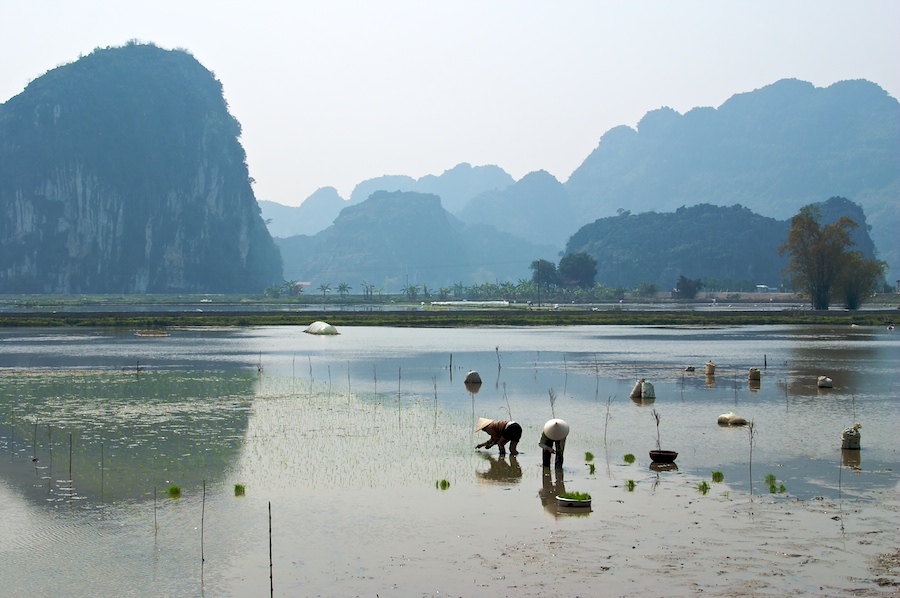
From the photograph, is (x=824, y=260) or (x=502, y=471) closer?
(x=502, y=471)

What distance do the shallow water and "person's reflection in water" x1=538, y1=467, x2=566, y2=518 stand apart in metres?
0.09

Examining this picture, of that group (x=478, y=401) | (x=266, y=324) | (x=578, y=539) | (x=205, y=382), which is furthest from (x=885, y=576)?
(x=266, y=324)

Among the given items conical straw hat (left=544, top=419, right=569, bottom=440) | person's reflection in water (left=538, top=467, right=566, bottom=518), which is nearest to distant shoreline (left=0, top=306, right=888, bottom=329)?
conical straw hat (left=544, top=419, right=569, bottom=440)

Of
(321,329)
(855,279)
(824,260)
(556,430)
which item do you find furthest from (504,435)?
(855,279)

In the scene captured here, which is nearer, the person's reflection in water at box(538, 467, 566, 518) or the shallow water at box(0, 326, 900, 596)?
the shallow water at box(0, 326, 900, 596)

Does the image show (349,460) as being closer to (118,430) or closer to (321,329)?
(118,430)

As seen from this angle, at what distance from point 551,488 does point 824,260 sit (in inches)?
4240

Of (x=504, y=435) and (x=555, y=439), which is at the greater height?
(x=555, y=439)

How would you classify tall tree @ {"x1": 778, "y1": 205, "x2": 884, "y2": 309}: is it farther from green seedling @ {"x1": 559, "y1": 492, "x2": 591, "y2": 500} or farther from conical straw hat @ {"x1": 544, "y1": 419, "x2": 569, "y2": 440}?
green seedling @ {"x1": 559, "y1": 492, "x2": 591, "y2": 500}

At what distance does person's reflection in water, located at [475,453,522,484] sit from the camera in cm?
2236

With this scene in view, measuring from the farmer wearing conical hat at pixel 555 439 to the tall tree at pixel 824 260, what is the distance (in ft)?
336

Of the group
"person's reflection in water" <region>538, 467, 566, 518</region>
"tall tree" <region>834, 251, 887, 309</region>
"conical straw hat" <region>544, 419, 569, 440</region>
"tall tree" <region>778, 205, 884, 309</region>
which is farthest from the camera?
"tall tree" <region>834, 251, 887, 309</region>

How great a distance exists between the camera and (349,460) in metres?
24.8

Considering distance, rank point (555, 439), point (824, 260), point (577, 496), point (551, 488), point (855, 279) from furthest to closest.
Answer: point (855, 279), point (824, 260), point (555, 439), point (551, 488), point (577, 496)
